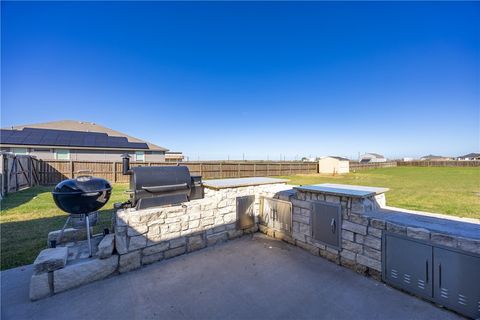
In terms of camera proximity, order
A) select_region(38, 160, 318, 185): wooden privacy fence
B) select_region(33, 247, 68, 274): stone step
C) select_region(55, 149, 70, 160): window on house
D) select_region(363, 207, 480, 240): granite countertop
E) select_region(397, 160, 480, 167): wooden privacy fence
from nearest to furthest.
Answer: select_region(363, 207, 480, 240): granite countertop
select_region(33, 247, 68, 274): stone step
select_region(38, 160, 318, 185): wooden privacy fence
select_region(55, 149, 70, 160): window on house
select_region(397, 160, 480, 167): wooden privacy fence

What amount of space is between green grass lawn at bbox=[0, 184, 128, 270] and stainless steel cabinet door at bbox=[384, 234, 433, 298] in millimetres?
5313

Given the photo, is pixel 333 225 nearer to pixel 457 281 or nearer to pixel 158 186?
pixel 457 281

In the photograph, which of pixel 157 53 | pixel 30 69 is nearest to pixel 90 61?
pixel 30 69

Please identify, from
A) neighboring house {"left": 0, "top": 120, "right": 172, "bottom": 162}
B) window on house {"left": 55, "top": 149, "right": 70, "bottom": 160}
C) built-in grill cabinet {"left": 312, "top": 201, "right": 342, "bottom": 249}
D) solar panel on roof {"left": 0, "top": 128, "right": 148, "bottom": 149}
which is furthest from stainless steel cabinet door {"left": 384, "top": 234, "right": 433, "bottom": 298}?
window on house {"left": 55, "top": 149, "right": 70, "bottom": 160}

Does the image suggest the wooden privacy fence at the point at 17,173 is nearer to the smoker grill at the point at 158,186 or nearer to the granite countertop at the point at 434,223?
the smoker grill at the point at 158,186

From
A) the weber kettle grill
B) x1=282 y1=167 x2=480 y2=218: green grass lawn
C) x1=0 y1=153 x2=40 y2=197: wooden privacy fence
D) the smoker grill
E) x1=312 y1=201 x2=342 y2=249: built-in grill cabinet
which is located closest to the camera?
the weber kettle grill

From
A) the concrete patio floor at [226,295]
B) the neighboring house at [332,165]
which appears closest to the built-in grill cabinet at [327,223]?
the concrete patio floor at [226,295]

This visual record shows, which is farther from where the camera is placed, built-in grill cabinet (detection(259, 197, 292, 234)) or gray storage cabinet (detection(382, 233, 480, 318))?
built-in grill cabinet (detection(259, 197, 292, 234))

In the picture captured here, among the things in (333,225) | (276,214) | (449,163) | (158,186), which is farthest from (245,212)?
(449,163)

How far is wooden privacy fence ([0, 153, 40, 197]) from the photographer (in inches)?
322

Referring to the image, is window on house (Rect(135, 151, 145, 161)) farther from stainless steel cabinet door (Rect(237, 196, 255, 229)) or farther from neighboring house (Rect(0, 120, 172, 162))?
stainless steel cabinet door (Rect(237, 196, 255, 229))

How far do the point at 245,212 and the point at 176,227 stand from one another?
1.63 metres

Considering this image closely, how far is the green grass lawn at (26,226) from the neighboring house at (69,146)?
8724mm

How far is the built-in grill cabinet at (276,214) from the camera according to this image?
4027 millimetres
